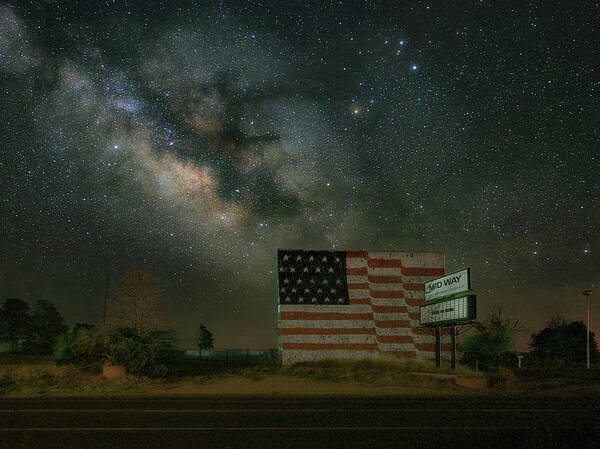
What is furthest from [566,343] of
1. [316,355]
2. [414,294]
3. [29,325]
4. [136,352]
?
[29,325]

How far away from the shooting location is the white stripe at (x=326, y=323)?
38031 millimetres

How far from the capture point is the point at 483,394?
978 inches

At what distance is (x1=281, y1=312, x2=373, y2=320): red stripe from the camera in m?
38.1

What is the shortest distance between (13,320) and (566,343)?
81.0 m

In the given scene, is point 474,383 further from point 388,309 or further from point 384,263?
point 384,263

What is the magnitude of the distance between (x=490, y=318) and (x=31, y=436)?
37605 millimetres

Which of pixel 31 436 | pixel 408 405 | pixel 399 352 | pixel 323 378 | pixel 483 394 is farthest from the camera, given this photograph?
pixel 399 352

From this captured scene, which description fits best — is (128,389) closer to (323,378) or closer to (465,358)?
(323,378)

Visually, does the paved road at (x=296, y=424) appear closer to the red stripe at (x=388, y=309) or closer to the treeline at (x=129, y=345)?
the treeline at (x=129, y=345)

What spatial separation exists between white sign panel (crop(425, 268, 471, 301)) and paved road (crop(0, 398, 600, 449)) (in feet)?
34.9

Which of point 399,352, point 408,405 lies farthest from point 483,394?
point 399,352

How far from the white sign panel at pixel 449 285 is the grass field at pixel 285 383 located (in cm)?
489

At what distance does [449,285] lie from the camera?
107 ft

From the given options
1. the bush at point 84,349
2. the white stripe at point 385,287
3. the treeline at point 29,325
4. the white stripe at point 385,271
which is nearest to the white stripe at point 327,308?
the white stripe at point 385,287
